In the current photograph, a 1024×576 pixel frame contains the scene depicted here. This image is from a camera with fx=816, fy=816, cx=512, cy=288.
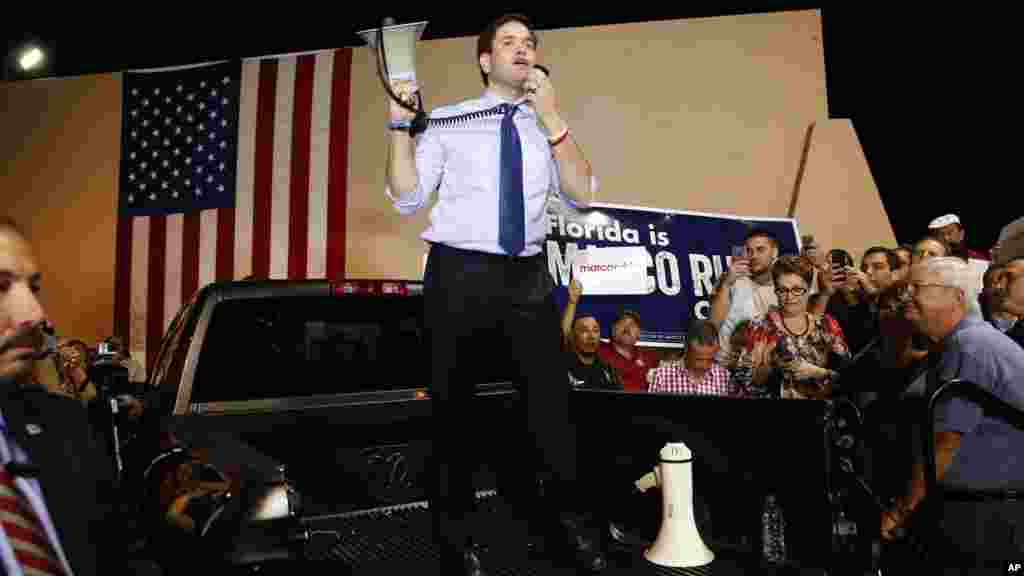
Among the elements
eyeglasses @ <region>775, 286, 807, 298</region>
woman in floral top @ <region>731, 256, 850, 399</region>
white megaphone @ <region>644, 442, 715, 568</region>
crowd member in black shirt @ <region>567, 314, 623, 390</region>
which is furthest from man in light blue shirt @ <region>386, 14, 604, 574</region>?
crowd member in black shirt @ <region>567, 314, 623, 390</region>

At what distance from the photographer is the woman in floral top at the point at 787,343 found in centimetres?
451

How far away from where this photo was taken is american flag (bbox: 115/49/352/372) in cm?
942

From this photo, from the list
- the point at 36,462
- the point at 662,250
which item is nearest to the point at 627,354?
the point at 662,250

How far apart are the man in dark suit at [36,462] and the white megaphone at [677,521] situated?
1.80 metres

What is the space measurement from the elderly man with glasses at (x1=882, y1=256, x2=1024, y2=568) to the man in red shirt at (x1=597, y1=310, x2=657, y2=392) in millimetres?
2966

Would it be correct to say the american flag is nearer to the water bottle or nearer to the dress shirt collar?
the dress shirt collar

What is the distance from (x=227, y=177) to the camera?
9.55 metres

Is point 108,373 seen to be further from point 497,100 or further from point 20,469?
point 497,100

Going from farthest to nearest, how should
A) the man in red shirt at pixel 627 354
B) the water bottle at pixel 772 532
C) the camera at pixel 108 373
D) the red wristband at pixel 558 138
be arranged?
the man in red shirt at pixel 627 354 → the water bottle at pixel 772 532 → the red wristband at pixel 558 138 → the camera at pixel 108 373

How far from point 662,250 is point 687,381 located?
2.30 m

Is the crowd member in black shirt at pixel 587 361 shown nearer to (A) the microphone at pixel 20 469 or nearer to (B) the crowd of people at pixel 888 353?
(B) the crowd of people at pixel 888 353

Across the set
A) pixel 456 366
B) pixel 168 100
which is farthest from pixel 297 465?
pixel 168 100

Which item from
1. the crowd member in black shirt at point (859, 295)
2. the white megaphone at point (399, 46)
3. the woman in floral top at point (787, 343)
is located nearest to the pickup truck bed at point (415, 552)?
the white megaphone at point (399, 46)

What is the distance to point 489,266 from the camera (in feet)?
7.73
